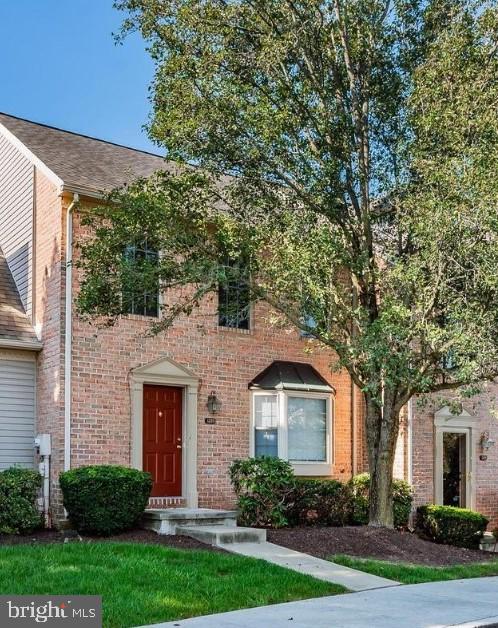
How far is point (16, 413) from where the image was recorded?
13938 mm

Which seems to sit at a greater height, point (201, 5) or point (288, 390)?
point (201, 5)

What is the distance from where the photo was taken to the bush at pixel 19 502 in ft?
41.2

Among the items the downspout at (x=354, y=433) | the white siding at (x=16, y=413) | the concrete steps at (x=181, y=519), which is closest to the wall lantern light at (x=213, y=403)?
the concrete steps at (x=181, y=519)

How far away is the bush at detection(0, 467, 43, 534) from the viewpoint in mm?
12570

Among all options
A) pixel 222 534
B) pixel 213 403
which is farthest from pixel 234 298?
pixel 222 534

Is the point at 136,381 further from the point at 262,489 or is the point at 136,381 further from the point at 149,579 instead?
the point at 149,579

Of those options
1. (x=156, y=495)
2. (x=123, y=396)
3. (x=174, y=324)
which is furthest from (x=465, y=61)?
(x=156, y=495)

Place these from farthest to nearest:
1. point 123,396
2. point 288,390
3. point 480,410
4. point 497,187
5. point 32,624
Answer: point 480,410, point 288,390, point 123,396, point 497,187, point 32,624

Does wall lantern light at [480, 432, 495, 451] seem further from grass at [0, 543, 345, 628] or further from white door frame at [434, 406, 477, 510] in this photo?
Answer: grass at [0, 543, 345, 628]

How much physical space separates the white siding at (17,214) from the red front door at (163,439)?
2.76 metres

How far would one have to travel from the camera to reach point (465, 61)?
39.3ft

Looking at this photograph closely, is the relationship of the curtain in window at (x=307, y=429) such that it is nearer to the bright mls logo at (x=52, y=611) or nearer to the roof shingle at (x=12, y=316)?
the roof shingle at (x=12, y=316)

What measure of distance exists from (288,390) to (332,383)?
5.47 feet

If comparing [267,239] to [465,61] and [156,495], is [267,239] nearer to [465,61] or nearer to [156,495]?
[465,61]
